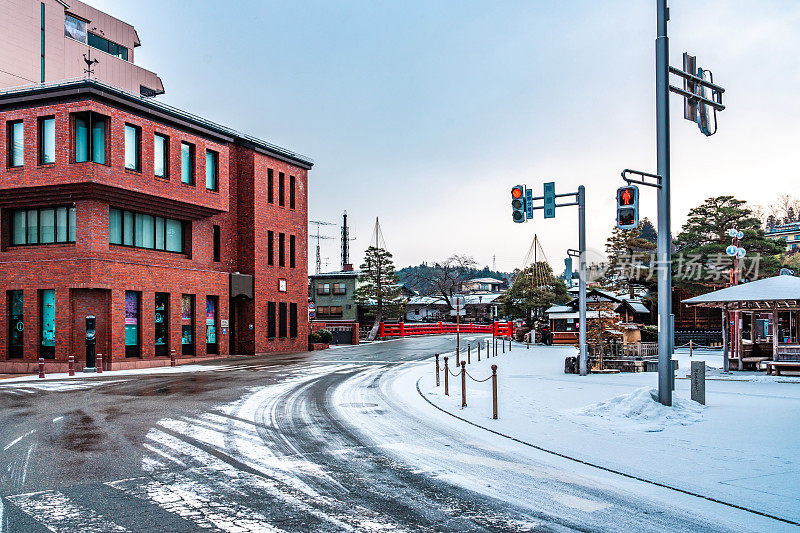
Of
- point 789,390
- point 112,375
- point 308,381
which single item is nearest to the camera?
point 789,390

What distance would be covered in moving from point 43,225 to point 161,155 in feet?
19.9

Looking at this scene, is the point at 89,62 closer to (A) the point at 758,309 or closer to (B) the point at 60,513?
(B) the point at 60,513

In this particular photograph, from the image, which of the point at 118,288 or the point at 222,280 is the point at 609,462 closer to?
the point at 118,288

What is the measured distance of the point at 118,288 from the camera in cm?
2756

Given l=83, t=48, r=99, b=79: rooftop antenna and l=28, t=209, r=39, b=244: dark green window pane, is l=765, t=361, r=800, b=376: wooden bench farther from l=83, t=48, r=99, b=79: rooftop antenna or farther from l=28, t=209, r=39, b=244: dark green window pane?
l=83, t=48, r=99, b=79: rooftop antenna

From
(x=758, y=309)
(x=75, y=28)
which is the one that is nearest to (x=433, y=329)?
(x=75, y=28)

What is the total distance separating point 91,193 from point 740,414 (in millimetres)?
25076

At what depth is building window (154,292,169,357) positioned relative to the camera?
30.4 metres

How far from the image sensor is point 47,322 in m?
27.3

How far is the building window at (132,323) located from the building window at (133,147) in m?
5.70

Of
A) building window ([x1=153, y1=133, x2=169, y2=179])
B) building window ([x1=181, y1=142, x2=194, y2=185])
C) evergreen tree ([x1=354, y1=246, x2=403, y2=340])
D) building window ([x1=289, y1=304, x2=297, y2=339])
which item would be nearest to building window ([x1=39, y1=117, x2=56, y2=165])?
building window ([x1=153, y1=133, x2=169, y2=179])

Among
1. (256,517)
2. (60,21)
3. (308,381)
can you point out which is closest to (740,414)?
(256,517)

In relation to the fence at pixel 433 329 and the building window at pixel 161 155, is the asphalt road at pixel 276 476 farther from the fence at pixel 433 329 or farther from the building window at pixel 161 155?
the fence at pixel 433 329

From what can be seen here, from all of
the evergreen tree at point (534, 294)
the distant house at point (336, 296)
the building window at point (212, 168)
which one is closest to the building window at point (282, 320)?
the building window at point (212, 168)
